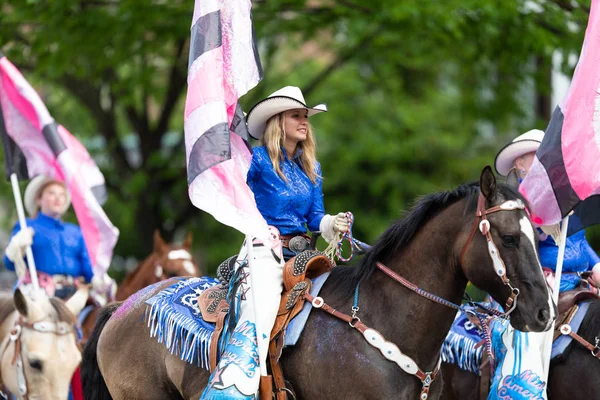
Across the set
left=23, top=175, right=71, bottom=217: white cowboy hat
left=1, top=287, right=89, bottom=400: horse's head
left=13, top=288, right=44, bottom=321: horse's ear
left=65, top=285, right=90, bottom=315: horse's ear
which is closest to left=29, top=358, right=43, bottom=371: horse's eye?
left=1, top=287, right=89, bottom=400: horse's head

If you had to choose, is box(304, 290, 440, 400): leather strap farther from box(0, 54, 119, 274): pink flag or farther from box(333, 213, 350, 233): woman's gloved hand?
box(0, 54, 119, 274): pink flag

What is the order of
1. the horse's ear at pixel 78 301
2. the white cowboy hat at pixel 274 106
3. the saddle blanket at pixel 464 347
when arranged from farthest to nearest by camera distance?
the horse's ear at pixel 78 301 → the saddle blanket at pixel 464 347 → the white cowboy hat at pixel 274 106

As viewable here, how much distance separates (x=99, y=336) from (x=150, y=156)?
26.2 feet

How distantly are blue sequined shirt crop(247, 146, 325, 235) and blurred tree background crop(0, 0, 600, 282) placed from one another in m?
5.40

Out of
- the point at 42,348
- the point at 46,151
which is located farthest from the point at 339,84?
the point at 42,348

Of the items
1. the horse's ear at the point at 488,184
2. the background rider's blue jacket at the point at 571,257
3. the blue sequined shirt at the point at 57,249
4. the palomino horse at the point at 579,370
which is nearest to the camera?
the horse's ear at the point at 488,184

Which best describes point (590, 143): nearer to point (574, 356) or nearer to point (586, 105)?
point (586, 105)

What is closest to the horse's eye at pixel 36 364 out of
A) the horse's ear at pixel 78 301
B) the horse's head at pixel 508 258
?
the horse's ear at pixel 78 301

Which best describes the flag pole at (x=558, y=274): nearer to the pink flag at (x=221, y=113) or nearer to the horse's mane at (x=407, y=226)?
the horse's mane at (x=407, y=226)

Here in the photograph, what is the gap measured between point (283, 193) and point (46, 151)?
3.88 metres

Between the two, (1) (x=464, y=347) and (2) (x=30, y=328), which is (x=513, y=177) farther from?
(2) (x=30, y=328)

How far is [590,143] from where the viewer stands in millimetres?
6133

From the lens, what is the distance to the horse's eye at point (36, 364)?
7773 millimetres

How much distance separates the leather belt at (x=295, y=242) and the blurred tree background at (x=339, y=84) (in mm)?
5569
